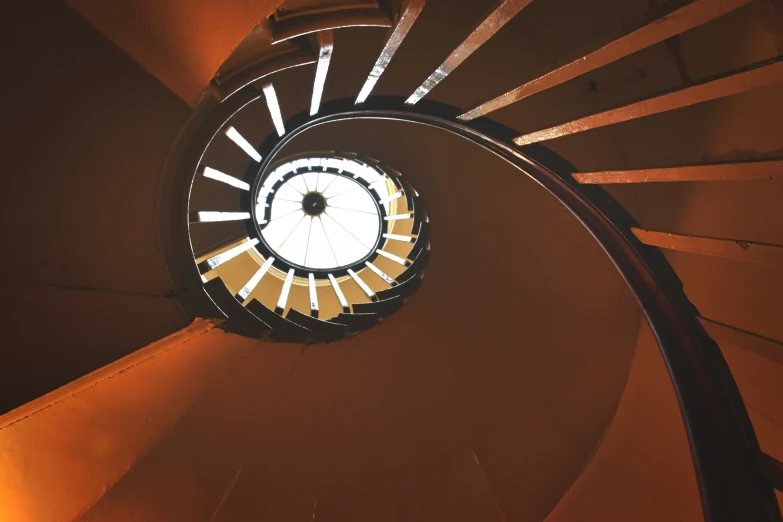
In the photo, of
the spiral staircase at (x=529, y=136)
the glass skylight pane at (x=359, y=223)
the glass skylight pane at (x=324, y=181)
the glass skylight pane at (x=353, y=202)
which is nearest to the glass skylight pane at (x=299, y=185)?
the glass skylight pane at (x=324, y=181)

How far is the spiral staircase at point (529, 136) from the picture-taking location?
165 centimetres

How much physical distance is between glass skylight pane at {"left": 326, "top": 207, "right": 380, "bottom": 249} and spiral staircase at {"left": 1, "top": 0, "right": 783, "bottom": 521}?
2789 mm

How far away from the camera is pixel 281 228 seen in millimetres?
7863

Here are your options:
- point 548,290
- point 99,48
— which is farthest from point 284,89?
point 548,290

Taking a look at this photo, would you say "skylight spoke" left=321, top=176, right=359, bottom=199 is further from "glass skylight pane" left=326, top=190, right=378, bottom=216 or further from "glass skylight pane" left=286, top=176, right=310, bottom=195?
"glass skylight pane" left=286, top=176, right=310, bottom=195

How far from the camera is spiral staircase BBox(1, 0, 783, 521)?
5.42ft

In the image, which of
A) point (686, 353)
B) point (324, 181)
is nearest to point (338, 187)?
point (324, 181)

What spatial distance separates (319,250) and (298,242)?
1.25ft

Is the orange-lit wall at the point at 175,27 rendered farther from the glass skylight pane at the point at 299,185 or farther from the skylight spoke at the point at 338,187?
the skylight spoke at the point at 338,187

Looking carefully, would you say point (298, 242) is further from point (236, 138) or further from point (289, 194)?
point (236, 138)

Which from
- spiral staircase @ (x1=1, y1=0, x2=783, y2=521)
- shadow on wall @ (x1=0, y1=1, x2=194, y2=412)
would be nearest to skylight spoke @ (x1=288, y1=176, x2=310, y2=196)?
spiral staircase @ (x1=1, y1=0, x2=783, y2=521)

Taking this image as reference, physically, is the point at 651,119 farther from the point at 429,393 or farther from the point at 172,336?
the point at 172,336

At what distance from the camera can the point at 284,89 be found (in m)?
3.96

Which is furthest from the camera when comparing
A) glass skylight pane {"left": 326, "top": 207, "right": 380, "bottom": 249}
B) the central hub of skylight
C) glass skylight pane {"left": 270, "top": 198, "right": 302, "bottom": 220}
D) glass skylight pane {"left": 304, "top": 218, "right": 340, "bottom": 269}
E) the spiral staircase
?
glass skylight pane {"left": 304, "top": 218, "right": 340, "bottom": 269}
